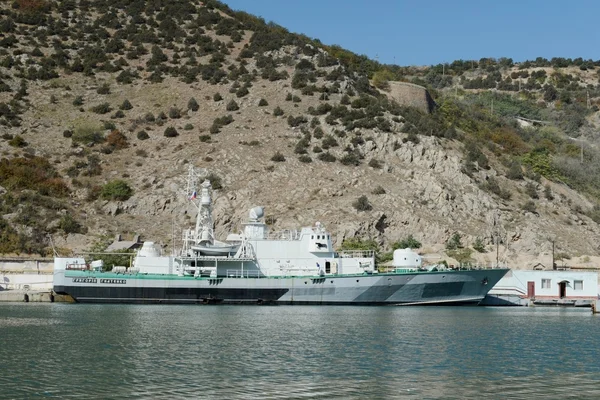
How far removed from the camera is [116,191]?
78.6m

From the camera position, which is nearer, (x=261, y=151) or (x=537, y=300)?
(x=537, y=300)

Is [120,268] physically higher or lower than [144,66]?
lower

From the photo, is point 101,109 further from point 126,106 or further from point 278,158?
point 278,158

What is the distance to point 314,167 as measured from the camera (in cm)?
8119

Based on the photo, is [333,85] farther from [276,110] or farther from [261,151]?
[261,151]

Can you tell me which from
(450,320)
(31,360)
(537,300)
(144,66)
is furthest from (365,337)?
(144,66)

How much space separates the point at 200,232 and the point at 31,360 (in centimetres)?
3166

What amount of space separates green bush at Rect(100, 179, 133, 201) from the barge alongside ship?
57.6 ft

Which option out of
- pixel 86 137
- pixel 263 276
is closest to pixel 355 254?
pixel 263 276

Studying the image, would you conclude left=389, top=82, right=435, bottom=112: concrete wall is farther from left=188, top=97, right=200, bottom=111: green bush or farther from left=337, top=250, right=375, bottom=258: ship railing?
left=337, top=250, right=375, bottom=258: ship railing

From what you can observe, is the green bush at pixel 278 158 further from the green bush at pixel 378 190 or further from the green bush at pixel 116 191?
the green bush at pixel 116 191

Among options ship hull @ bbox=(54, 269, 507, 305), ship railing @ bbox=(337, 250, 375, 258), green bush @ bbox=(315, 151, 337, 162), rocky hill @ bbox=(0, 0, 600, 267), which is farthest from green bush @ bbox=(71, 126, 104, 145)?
ship railing @ bbox=(337, 250, 375, 258)

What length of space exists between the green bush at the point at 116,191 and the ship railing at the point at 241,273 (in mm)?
21833

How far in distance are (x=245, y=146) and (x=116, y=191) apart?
1352 centimetres
